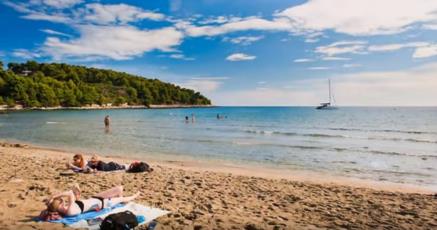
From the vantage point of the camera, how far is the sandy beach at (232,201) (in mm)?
6988

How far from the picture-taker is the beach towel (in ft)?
21.7

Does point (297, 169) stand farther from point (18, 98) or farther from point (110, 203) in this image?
point (18, 98)

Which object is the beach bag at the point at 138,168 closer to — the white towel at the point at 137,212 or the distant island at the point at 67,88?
the white towel at the point at 137,212

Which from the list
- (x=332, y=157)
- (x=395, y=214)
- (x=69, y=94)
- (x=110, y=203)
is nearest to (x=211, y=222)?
(x=110, y=203)

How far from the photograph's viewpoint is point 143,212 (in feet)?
24.3

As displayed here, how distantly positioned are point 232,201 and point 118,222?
3.53 metres

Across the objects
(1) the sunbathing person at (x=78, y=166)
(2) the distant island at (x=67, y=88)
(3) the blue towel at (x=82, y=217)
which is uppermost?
(2) the distant island at (x=67, y=88)

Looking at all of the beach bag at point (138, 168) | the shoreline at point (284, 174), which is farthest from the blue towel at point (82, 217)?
the shoreline at point (284, 174)

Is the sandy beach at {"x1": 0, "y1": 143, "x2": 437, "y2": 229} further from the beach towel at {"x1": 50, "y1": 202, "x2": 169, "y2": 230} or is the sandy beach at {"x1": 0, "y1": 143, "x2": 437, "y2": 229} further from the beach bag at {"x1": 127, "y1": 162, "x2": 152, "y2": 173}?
the beach bag at {"x1": 127, "y1": 162, "x2": 152, "y2": 173}

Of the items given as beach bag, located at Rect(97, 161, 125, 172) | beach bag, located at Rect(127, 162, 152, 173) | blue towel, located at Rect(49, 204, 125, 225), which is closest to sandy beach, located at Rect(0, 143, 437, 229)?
blue towel, located at Rect(49, 204, 125, 225)

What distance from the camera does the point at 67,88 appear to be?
136 metres

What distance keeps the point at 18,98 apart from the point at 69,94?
77.8ft

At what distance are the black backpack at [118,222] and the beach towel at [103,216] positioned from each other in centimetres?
49

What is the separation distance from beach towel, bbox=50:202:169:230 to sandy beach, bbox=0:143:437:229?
0.28 metres
